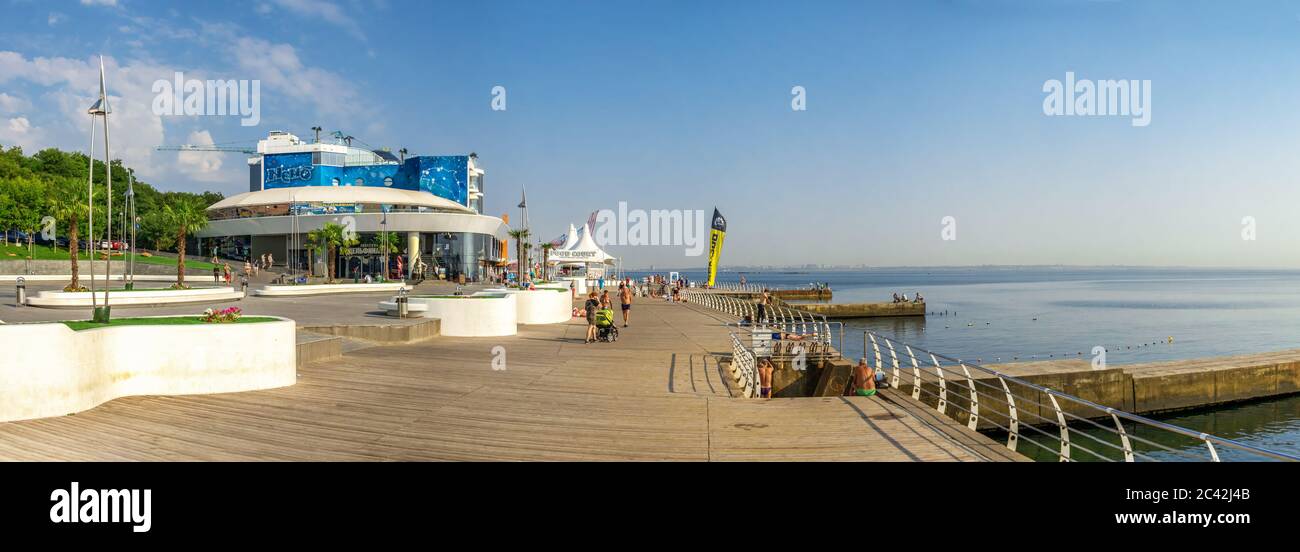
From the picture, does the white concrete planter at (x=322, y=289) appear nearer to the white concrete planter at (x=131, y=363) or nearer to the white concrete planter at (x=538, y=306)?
the white concrete planter at (x=538, y=306)

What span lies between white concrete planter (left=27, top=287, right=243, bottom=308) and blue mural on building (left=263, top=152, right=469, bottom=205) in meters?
67.7

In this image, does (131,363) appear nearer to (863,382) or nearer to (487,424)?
(487,424)

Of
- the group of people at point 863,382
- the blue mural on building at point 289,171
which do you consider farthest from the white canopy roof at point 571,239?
the group of people at point 863,382

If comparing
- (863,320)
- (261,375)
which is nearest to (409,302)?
(261,375)

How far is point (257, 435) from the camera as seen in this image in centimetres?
801

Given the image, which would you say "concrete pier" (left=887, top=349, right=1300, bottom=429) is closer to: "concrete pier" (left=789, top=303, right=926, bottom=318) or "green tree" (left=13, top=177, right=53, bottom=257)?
→ "concrete pier" (left=789, top=303, right=926, bottom=318)

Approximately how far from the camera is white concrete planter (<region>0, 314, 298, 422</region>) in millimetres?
8148

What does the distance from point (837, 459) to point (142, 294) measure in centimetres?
2718

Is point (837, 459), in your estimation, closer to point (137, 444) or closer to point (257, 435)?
point (257, 435)

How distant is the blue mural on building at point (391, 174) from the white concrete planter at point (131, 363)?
88774 millimetres

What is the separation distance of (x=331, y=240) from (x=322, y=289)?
49.5ft

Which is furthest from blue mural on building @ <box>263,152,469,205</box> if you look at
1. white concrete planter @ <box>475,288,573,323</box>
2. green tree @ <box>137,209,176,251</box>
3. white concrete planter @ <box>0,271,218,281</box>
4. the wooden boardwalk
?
the wooden boardwalk

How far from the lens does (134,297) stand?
2566cm

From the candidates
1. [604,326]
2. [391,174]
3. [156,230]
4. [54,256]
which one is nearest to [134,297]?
[604,326]
